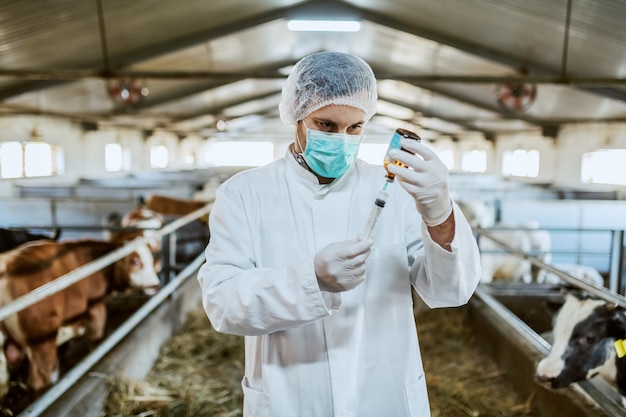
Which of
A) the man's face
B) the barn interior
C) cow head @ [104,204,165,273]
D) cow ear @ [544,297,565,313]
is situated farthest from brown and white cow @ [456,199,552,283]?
the man's face

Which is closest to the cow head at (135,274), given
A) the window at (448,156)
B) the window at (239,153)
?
the window at (448,156)

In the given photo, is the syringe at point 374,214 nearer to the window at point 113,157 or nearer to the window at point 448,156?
the window at point 113,157

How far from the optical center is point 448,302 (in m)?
1.32

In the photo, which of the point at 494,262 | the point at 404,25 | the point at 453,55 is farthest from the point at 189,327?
the point at 453,55

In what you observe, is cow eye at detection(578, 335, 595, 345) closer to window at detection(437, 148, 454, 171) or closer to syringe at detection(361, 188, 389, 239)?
syringe at detection(361, 188, 389, 239)

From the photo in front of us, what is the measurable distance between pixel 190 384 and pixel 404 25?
8.88 meters

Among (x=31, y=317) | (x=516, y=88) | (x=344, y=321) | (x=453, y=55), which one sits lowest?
(x=31, y=317)

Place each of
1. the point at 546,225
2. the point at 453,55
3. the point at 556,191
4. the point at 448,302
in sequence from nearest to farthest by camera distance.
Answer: the point at 448,302, the point at 546,225, the point at 556,191, the point at 453,55

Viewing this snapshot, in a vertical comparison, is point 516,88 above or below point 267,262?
above

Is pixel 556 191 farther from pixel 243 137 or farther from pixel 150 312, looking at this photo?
pixel 243 137

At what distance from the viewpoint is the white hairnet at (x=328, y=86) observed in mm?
1402

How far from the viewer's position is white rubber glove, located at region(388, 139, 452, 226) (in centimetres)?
115

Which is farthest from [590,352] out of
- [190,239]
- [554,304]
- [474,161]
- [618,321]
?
[474,161]

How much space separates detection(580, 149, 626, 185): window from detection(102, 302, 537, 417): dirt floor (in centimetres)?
907
